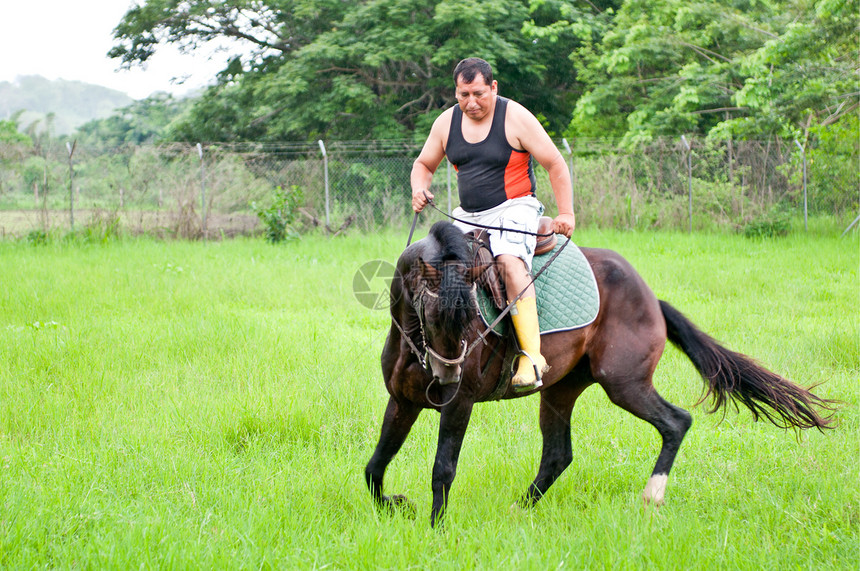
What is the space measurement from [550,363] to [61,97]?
166 meters

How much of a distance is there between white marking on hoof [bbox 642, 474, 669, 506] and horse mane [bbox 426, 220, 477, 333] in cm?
164

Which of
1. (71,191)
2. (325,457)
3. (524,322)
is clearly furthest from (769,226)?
(71,191)

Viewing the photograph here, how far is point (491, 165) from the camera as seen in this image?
12.8 ft

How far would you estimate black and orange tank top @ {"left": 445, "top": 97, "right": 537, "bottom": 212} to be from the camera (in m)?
3.83

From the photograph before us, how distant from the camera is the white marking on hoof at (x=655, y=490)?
12.7 feet

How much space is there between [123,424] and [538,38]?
20.8m

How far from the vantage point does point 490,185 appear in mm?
3932

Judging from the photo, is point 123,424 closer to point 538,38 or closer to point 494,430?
point 494,430

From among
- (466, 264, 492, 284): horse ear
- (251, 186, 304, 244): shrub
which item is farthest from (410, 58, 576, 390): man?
(251, 186, 304, 244): shrub

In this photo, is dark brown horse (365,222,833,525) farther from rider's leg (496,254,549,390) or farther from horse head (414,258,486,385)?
rider's leg (496,254,549,390)

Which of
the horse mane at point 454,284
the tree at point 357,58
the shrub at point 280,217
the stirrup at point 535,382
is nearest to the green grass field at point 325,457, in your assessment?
the stirrup at point 535,382

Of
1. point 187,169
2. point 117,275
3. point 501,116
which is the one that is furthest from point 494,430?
point 187,169

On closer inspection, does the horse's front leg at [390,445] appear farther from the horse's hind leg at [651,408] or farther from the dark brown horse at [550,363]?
the horse's hind leg at [651,408]

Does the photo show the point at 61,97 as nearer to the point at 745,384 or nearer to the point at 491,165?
the point at 491,165
